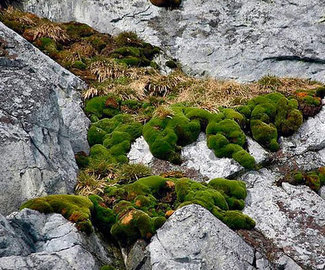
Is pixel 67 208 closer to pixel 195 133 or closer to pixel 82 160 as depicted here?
pixel 82 160

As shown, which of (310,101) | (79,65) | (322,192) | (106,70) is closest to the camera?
(322,192)

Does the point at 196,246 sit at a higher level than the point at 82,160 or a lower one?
higher

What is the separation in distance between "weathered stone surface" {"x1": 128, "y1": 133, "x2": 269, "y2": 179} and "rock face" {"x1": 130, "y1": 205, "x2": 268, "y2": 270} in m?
3.20

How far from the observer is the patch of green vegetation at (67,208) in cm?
878

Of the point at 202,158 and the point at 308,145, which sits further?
the point at 308,145

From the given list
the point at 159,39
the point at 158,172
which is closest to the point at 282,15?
the point at 159,39

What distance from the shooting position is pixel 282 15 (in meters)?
20.9

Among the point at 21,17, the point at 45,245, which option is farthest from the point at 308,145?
the point at 21,17

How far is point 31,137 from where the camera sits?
10852 millimetres

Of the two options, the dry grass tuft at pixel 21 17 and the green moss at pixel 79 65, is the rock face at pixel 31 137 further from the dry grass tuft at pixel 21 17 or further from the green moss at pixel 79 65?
the dry grass tuft at pixel 21 17

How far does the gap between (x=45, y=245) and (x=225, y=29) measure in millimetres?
15516

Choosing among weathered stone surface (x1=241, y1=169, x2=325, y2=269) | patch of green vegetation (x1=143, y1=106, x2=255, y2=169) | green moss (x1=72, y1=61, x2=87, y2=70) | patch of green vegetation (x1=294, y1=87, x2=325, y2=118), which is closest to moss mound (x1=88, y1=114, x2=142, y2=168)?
patch of green vegetation (x1=143, y1=106, x2=255, y2=169)

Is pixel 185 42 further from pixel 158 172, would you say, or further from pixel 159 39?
pixel 158 172

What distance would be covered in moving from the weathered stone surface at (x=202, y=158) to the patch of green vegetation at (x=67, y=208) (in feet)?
12.4
